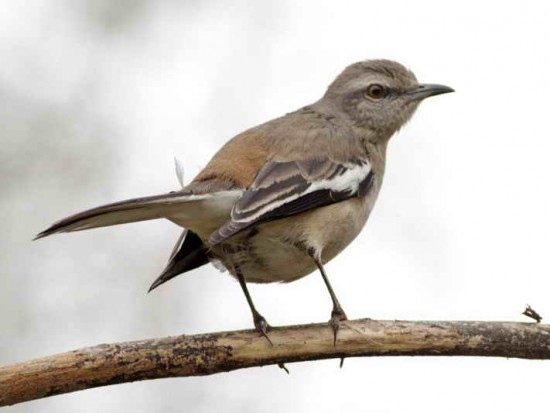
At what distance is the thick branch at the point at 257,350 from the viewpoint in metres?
5.53

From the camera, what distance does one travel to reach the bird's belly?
6.59 metres

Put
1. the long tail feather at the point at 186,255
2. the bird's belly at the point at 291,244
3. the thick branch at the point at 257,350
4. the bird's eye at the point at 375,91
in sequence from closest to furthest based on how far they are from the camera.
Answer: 1. the thick branch at the point at 257,350
2. the bird's belly at the point at 291,244
3. the long tail feather at the point at 186,255
4. the bird's eye at the point at 375,91

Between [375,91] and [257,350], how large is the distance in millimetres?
3146

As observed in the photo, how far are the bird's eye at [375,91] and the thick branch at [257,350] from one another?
9.00 ft

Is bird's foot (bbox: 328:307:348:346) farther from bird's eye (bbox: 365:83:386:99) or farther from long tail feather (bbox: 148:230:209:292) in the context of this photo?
bird's eye (bbox: 365:83:386:99)

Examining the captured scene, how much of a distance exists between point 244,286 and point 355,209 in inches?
42.0

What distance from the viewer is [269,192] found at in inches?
252

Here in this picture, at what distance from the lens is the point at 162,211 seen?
6.17 m

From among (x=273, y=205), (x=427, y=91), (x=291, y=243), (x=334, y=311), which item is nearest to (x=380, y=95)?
(x=427, y=91)

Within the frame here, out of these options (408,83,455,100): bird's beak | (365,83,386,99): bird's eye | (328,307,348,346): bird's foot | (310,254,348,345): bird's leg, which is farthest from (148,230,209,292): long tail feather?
(408,83,455,100): bird's beak

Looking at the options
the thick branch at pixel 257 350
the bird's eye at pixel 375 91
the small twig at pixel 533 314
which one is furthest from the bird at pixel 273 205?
the small twig at pixel 533 314

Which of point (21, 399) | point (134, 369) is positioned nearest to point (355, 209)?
point (134, 369)

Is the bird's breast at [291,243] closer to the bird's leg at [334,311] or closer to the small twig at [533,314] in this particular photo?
the bird's leg at [334,311]

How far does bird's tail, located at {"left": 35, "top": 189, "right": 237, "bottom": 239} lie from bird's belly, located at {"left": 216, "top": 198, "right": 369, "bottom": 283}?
31cm
